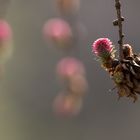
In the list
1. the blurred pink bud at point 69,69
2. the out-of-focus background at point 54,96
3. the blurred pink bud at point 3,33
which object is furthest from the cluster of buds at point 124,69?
the out-of-focus background at point 54,96

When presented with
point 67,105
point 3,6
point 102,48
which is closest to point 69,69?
point 67,105

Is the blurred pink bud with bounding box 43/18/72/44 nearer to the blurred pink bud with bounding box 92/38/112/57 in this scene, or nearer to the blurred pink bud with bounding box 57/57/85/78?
the blurred pink bud with bounding box 57/57/85/78

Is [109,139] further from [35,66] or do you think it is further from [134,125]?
[35,66]

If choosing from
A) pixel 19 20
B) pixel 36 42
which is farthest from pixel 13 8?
pixel 36 42

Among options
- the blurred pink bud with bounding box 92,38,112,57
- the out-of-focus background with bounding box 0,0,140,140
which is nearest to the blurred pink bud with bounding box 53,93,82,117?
the blurred pink bud with bounding box 92,38,112,57

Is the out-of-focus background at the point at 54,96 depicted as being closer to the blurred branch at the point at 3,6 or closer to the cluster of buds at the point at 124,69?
the blurred branch at the point at 3,6

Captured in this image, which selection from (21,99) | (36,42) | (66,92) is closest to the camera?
(66,92)

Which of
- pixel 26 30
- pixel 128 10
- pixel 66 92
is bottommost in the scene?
pixel 66 92
